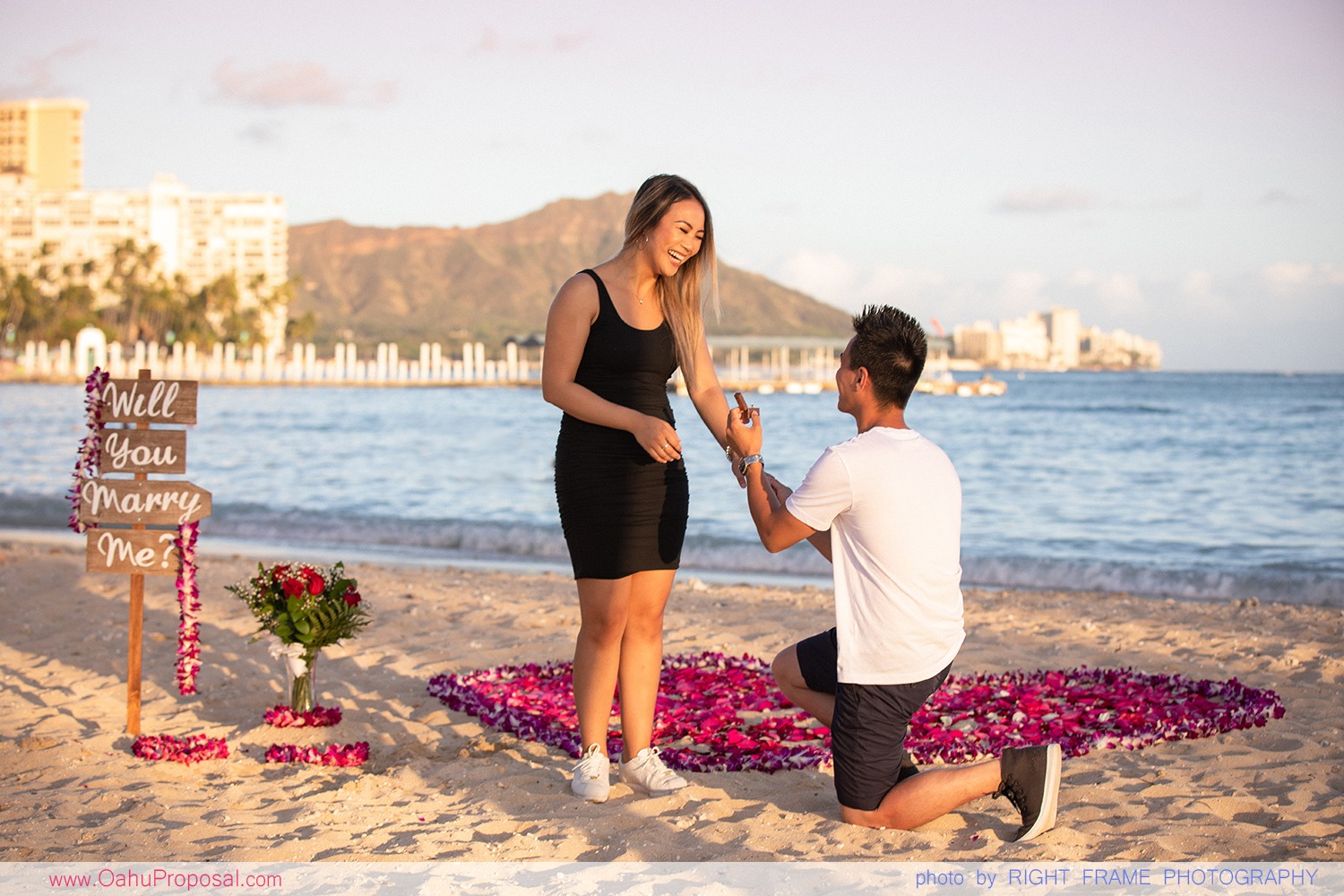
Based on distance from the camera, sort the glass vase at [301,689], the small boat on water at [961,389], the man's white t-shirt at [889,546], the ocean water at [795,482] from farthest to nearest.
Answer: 1. the small boat on water at [961,389]
2. the ocean water at [795,482]
3. the glass vase at [301,689]
4. the man's white t-shirt at [889,546]

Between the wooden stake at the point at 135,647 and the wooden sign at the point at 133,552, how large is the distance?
0.05 metres

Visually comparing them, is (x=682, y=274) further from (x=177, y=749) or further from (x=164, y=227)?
(x=164, y=227)

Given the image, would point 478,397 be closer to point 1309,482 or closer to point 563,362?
point 1309,482

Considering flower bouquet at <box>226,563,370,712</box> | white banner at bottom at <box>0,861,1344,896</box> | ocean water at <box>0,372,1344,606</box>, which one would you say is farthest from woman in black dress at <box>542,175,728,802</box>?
ocean water at <box>0,372,1344,606</box>

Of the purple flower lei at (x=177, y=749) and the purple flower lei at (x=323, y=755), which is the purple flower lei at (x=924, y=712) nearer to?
the purple flower lei at (x=323, y=755)

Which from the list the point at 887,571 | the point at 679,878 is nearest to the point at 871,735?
the point at 887,571

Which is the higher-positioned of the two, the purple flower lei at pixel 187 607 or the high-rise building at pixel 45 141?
the high-rise building at pixel 45 141

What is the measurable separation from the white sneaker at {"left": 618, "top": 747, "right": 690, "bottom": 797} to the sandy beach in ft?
0.17

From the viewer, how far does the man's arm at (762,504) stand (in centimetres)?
334

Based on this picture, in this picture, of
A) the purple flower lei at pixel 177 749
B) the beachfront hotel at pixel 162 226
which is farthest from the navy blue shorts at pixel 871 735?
the beachfront hotel at pixel 162 226

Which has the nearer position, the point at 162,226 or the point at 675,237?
the point at 675,237

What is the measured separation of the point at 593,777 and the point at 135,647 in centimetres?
215

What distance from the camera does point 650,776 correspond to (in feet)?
12.7

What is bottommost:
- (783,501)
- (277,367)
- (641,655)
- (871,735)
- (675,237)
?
(871,735)
